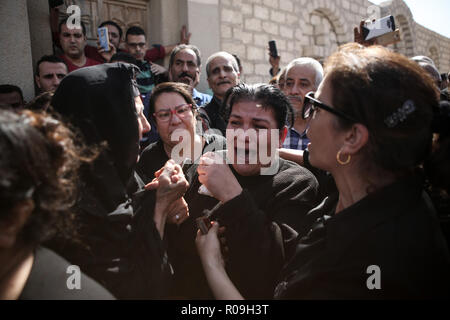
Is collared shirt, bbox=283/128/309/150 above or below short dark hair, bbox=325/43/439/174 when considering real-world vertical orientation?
below

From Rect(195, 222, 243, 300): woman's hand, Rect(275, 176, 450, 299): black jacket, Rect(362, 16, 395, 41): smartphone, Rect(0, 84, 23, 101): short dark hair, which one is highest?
Rect(362, 16, 395, 41): smartphone

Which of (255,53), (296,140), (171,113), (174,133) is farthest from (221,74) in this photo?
(255,53)

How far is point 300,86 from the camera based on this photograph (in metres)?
3.04

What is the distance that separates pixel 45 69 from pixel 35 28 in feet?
3.56

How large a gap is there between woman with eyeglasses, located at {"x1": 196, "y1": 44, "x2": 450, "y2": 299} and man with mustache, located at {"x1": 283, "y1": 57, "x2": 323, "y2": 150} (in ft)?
4.94

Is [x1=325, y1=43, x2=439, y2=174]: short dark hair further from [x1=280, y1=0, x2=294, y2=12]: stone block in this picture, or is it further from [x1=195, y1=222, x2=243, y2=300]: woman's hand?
[x1=280, y1=0, x2=294, y2=12]: stone block

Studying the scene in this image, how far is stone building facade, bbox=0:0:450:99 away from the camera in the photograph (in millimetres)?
3461

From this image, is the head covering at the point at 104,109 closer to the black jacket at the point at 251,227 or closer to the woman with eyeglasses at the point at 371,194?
the black jacket at the point at 251,227

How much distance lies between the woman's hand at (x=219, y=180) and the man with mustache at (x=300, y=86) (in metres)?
1.44

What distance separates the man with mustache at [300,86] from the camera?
296cm

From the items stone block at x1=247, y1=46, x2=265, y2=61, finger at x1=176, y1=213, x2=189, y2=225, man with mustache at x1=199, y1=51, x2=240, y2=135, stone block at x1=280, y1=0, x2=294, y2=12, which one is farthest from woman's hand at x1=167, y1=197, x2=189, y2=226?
stone block at x1=280, y1=0, x2=294, y2=12

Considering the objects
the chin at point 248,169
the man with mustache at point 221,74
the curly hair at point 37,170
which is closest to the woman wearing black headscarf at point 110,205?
the curly hair at point 37,170

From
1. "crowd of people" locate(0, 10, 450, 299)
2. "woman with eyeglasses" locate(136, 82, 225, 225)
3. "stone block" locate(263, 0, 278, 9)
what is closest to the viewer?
"crowd of people" locate(0, 10, 450, 299)
